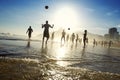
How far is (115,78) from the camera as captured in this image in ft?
24.8

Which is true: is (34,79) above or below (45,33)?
below

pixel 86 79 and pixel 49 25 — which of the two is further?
pixel 49 25

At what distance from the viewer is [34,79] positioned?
6160 millimetres

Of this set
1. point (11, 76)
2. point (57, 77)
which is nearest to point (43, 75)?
point (57, 77)

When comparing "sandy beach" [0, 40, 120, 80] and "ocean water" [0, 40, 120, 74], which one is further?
"ocean water" [0, 40, 120, 74]

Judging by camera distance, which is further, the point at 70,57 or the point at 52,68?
the point at 70,57

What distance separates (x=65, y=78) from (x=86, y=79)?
0.81 m

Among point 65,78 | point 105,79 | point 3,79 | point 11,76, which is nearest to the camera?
point 3,79

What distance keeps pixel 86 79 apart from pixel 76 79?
0.42 metres

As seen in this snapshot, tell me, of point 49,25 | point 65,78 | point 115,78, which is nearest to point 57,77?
point 65,78

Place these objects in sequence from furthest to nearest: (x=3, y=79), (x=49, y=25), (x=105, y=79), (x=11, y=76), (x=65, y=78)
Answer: (x=49, y=25)
(x=105, y=79)
(x=65, y=78)
(x=11, y=76)
(x=3, y=79)

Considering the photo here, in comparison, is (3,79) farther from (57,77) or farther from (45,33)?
(45,33)

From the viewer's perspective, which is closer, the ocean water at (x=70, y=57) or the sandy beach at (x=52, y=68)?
the sandy beach at (x=52, y=68)

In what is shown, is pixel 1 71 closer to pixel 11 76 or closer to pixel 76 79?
pixel 11 76
